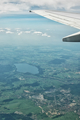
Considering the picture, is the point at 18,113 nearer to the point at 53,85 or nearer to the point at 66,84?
the point at 53,85

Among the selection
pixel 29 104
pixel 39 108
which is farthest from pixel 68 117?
pixel 29 104

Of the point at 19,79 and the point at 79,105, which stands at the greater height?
the point at 79,105

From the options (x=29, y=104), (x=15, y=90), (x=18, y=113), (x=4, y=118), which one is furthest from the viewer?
(x=15, y=90)

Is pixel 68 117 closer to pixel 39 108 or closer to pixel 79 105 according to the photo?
pixel 79 105

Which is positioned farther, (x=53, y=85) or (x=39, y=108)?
(x=53, y=85)

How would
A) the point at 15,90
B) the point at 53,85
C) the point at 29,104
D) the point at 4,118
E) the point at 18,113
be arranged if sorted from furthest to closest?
the point at 53,85 → the point at 15,90 → the point at 29,104 → the point at 18,113 → the point at 4,118

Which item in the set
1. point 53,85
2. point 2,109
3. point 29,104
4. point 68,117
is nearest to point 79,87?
point 53,85

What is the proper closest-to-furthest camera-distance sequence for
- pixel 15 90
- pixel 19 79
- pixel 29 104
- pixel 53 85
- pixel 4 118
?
pixel 4 118 → pixel 29 104 → pixel 15 90 → pixel 53 85 → pixel 19 79

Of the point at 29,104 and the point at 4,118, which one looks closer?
the point at 4,118

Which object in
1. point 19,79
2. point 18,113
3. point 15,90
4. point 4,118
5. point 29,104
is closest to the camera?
point 4,118
